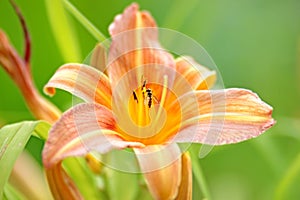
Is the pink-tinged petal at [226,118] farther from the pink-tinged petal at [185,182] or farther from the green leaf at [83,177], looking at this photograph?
the green leaf at [83,177]

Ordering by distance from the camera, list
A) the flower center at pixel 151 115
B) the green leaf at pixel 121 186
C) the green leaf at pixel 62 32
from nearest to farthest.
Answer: the flower center at pixel 151 115, the green leaf at pixel 121 186, the green leaf at pixel 62 32

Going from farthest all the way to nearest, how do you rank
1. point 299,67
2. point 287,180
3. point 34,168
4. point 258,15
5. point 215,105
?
point 258,15
point 299,67
point 34,168
point 287,180
point 215,105

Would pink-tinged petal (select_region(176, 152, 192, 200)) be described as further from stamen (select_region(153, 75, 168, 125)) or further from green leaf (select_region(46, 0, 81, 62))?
green leaf (select_region(46, 0, 81, 62))

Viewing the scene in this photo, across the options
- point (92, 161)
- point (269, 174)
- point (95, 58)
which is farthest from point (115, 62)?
point (269, 174)

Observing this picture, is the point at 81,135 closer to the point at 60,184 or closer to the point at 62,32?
the point at 60,184

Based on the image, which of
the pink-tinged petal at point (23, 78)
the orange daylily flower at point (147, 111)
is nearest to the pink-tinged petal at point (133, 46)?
the orange daylily flower at point (147, 111)

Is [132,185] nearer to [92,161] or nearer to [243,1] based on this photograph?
[92,161]
